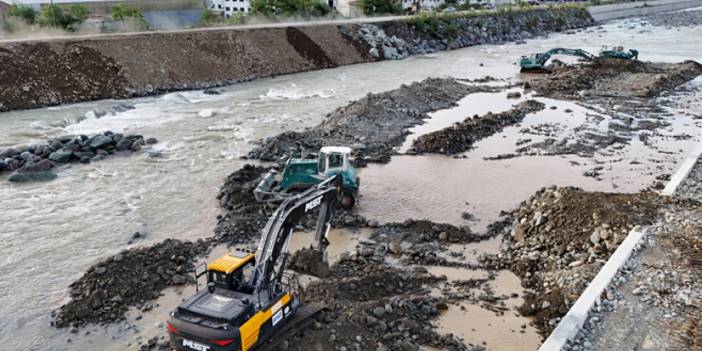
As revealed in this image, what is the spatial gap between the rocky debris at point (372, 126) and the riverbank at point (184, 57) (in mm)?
12910

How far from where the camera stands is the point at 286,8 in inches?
2362

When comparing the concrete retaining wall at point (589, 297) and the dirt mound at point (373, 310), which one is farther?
the dirt mound at point (373, 310)

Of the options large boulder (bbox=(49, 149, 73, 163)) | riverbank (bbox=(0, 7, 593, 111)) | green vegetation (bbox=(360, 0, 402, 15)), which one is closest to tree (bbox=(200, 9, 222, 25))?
riverbank (bbox=(0, 7, 593, 111))

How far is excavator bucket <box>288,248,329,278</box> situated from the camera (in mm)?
12844

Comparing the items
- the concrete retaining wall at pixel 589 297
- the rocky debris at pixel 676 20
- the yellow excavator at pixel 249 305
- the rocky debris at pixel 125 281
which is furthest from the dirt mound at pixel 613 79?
the rocky debris at pixel 676 20

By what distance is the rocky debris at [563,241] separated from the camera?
38.9ft

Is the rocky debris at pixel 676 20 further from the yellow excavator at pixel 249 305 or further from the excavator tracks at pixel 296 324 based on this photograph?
the yellow excavator at pixel 249 305

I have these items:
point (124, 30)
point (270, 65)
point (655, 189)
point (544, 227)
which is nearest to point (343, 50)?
point (270, 65)

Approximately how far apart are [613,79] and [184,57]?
96.8ft

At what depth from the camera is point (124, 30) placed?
4550cm

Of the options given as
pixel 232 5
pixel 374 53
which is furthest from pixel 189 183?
pixel 232 5

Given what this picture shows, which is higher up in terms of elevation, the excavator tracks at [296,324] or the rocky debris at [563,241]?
the excavator tracks at [296,324]

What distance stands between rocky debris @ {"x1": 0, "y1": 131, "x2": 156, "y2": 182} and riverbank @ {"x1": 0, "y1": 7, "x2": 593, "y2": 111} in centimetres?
910

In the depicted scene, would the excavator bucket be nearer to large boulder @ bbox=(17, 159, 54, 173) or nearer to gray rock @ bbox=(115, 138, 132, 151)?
large boulder @ bbox=(17, 159, 54, 173)
